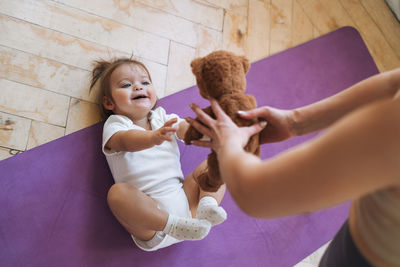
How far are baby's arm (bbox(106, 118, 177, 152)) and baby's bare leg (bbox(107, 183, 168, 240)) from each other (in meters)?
0.12

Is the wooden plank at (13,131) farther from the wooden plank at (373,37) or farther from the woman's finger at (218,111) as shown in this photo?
the wooden plank at (373,37)

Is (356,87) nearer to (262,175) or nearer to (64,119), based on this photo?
(262,175)

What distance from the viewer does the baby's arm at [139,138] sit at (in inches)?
36.4

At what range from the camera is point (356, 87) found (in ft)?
2.32

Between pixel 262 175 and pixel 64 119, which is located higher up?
pixel 262 175

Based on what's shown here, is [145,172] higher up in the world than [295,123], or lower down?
lower down

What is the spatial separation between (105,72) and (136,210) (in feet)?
1.67

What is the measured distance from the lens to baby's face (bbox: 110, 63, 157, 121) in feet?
3.73

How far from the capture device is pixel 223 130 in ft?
2.04

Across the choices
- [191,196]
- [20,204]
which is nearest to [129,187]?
[191,196]

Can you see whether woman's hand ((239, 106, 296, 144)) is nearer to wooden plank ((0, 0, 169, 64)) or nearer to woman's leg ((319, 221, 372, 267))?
woman's leg ((319, 221, 372, 267))

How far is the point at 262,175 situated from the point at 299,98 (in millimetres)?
1109

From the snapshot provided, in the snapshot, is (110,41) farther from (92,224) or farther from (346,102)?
(346,102)

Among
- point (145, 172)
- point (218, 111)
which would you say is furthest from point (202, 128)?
point (145, 172)
